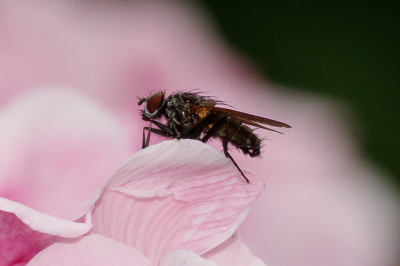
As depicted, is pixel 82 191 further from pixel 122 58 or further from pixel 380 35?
pixel 380 35

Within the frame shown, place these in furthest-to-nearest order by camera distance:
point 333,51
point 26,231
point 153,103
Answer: point 333,51, point 153,103, point 26,231

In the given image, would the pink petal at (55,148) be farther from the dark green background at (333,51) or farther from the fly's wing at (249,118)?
the dark green background at (333,51)

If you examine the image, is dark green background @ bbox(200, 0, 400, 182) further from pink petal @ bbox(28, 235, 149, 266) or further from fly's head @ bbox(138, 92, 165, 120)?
pink petal @ bbox(28, 235, 149, 266)

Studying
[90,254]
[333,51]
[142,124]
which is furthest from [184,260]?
[333,51]

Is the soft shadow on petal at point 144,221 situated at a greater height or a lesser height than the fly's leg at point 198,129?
lesser

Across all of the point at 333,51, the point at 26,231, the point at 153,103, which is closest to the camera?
the point at 26,231

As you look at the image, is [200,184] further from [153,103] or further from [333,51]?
[333,51]

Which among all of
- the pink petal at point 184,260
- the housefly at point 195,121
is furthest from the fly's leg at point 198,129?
the pink petal at point 184,260
